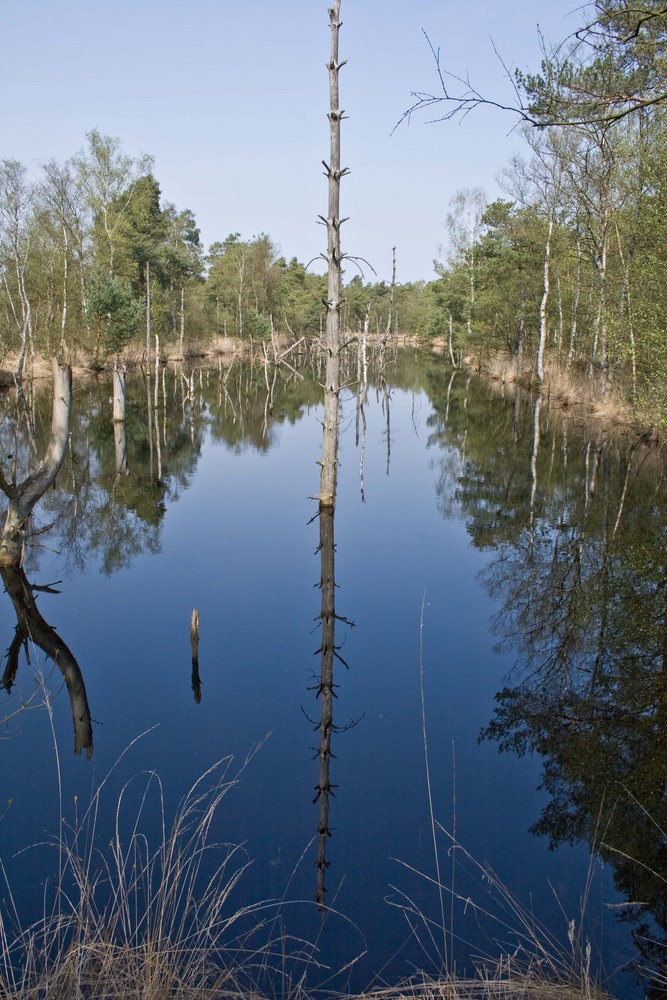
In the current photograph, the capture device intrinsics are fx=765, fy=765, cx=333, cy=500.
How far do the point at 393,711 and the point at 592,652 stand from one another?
7.64 feet

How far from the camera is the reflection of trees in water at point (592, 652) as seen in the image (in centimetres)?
482

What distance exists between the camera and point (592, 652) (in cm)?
745

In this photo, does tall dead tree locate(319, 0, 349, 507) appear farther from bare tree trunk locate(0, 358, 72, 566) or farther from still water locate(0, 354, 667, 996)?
bare tree trunk locate(0, 358, 72, 566)

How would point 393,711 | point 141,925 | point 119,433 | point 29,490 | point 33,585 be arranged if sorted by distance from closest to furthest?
1. point 141,925
2. point 393,711
3. point 33,585
4. point 29,490
5. point 119,433

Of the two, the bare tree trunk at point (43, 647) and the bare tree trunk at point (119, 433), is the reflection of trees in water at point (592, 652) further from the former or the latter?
the bare tree trunk at point (119, 433)

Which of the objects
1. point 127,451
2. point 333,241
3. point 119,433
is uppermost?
point 333,241

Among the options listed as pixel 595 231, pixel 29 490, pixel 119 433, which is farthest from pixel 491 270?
pixel 29 490

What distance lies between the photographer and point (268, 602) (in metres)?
8.78

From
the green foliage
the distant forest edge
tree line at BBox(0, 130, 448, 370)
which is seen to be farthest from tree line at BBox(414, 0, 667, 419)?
the green foliage

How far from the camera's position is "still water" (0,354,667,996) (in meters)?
4.17

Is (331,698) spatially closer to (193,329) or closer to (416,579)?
(416,579)

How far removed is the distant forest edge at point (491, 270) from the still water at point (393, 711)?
426 cm

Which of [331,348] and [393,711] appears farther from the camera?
[331,348]

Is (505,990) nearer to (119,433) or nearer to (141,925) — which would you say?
(141,925)
